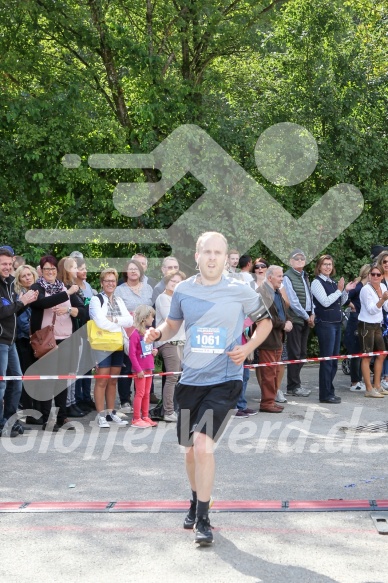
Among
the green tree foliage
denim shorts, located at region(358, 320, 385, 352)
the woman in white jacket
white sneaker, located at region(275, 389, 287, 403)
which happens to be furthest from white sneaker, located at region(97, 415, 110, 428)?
the green tree foliage

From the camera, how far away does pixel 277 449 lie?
9375 mm

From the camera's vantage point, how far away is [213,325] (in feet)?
20.9

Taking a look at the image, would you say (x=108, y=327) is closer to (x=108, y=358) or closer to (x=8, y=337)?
(x=108, y=358)

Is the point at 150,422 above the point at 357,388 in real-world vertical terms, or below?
below

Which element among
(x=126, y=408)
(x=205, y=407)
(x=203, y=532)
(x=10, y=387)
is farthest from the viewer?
(x=126, y=408)

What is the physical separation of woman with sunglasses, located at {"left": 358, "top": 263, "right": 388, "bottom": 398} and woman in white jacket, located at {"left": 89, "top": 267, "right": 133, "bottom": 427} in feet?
12.3

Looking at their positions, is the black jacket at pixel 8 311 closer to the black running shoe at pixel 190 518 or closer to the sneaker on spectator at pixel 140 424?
the sneaker on spectator at pixel 140 424

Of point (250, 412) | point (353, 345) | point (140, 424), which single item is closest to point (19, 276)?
point (140, 424)

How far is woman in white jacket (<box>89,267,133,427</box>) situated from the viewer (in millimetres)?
11023

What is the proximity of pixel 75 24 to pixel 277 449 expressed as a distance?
34.8ft

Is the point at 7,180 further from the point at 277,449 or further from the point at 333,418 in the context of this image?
the point at 277,449

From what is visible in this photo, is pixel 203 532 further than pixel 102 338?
No

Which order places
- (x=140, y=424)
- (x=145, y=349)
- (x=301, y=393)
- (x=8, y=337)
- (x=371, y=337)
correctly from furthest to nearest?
1. (x=371, y=337)
2. (x=301, y=393)
3. (x=145, y=349)
4. (x=140, y=424)
5. (x=8, y=337)

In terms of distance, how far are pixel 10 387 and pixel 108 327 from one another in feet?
4.40
